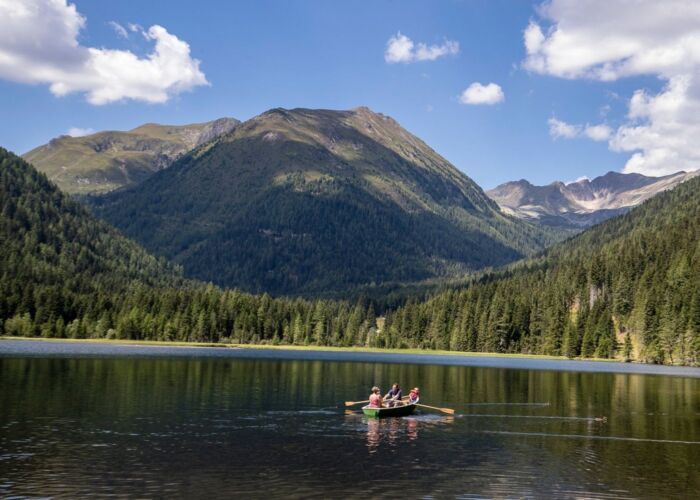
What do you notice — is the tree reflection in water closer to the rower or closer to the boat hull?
the boat hull

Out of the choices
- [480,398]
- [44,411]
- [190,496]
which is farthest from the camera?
[480,398]

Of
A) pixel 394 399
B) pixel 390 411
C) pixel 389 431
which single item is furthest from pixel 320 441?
pixel 394 399

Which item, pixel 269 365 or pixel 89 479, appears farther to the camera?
pixel 269 365

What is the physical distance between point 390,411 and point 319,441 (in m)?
21.4

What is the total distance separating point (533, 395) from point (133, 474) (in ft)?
253

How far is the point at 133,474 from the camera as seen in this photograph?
144 ft

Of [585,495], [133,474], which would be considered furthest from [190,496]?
[585,495]

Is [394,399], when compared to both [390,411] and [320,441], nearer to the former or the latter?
[390,411]

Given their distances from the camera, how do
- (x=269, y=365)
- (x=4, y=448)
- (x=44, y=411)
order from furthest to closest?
(x=269, y=365) → (x=44, y=411) → (x=4, y=448)

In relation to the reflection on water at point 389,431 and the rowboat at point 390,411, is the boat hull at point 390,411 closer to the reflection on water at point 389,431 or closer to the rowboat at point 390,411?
the rowboat at point 390,411

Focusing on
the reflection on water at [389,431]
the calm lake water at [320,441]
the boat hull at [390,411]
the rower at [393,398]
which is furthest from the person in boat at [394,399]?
the calm lake water at [320,441]

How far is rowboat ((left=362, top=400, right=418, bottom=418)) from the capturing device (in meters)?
78.2

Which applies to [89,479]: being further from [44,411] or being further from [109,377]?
[109,377]

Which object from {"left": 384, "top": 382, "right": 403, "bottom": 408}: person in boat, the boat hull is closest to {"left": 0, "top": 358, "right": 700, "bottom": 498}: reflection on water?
the boat hull
